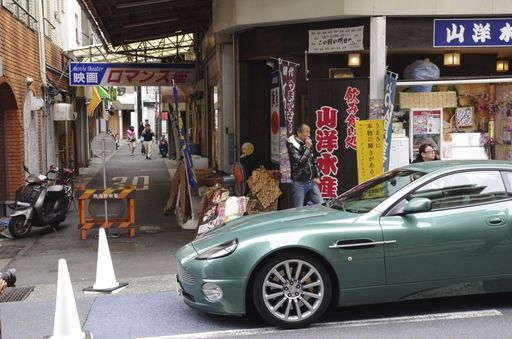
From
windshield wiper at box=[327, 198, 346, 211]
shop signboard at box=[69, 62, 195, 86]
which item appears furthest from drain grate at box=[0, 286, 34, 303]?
shop signboard at box=[69, 62, 195, 86]

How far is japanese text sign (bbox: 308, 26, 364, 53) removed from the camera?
9.88 m

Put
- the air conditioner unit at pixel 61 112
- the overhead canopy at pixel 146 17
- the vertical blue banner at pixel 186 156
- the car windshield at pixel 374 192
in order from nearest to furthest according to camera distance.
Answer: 1. the car windshield at pixel 374 192
2. the vertical blue banner at pixel 186 156
3. the overhead canopy at pixel 146 17
4. the air conditioner unit at pixel 61 112

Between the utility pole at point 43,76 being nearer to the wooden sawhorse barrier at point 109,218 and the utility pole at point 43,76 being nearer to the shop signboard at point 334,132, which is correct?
the wooden sawhorse barrier at point 109,218

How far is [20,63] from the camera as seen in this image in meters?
12.9

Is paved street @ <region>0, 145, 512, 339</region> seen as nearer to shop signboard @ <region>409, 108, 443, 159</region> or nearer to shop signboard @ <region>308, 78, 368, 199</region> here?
shop signboard @ <region>308, 78, 368, 199</region>

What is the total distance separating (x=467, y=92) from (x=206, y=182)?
5.19 metres

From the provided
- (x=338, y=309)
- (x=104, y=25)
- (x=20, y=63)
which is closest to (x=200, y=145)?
(x=104, y=25)

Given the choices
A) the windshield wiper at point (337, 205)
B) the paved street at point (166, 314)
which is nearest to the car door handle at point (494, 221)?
the paved street at point (166, 314)

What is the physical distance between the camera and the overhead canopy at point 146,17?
44.4 feet

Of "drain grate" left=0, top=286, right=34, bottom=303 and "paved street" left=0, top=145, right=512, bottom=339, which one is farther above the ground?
"paved street" left=0, top=145, right=512, bottom=339

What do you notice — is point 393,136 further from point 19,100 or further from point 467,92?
point 19,100

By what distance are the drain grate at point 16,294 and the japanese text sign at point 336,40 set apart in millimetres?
6170

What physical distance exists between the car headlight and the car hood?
0.07 meters

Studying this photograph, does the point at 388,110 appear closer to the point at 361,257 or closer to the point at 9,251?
the point at 361,257
